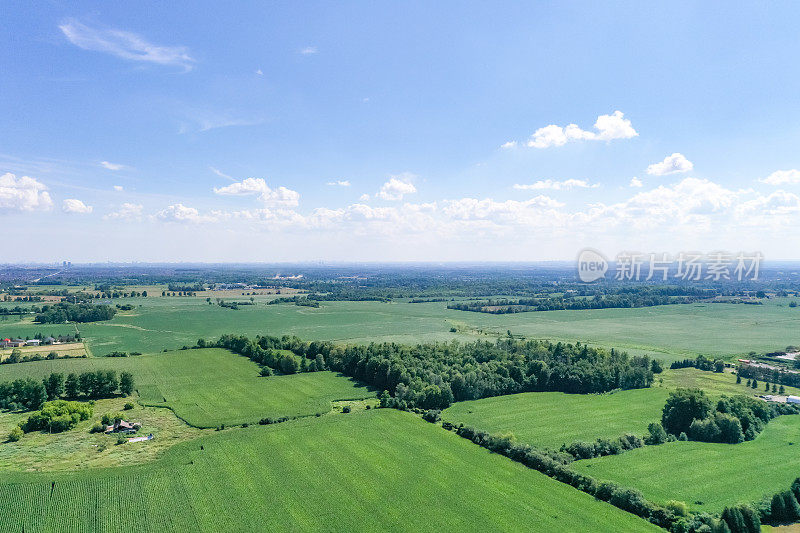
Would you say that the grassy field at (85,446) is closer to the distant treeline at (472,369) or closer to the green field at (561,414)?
the distant treeline at (472,369)

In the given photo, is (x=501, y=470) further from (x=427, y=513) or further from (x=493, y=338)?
(x=493, y=338)

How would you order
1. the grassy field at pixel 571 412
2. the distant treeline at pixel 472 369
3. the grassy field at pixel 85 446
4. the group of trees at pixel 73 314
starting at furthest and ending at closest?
the group of trees at pixel 73 314
the distant treeline at pixel 472 369
the grassy field at pixel 571 412
the grassy field at pixel 85 446

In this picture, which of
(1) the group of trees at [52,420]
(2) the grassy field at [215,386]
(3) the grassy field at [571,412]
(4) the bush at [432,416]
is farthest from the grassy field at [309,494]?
(1) the group of trees at [52,420]

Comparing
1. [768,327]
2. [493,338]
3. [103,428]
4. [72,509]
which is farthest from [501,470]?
[768,327]

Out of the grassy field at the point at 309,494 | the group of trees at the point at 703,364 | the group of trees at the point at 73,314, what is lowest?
the grassy field at the point at 309,494

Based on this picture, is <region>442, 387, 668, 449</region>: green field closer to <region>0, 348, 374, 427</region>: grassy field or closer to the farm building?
<region>0, 348, 374, 427</region>: grassy field

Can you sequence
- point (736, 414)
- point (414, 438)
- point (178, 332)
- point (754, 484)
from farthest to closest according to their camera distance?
1. point (178, 332)
2. point (736, 414)
3. point (414, 438)
4. point (754, 484)

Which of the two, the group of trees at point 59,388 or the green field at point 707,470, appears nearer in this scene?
the green field at point 707,470
